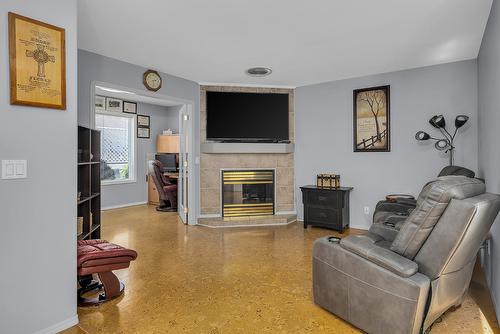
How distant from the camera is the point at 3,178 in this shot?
178cm

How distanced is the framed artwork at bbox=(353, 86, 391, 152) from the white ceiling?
429 millimetres

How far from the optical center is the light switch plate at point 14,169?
1791 mm

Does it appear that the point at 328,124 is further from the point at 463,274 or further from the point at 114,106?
the point at 114,106

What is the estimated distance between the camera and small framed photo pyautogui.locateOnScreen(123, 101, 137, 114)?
22.8 feet

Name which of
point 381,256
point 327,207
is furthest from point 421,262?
point 327,207

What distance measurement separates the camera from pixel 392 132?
4.51m

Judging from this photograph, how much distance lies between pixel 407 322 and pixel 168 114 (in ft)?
24.1

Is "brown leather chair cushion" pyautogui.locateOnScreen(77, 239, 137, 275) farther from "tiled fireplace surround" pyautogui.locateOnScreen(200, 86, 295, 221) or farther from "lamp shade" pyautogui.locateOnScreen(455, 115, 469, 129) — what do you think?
"lamp shade" pyautogui.locateOnScreen(455, 115, 469, 129)

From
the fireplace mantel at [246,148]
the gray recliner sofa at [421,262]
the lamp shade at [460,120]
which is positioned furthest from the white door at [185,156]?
the lamp shade at [460,120]

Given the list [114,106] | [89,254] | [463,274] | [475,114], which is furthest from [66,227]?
[114,106]

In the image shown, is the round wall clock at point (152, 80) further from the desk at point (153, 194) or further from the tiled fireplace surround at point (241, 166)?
the desk at point (153, 194)

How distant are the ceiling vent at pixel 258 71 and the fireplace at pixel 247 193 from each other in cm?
167

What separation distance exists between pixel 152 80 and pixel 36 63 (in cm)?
250

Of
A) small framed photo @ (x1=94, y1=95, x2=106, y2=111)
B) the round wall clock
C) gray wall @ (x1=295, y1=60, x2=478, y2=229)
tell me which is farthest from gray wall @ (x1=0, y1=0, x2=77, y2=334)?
small framed photo @ (x1=94, y1=95, x2=106, y2=111)
